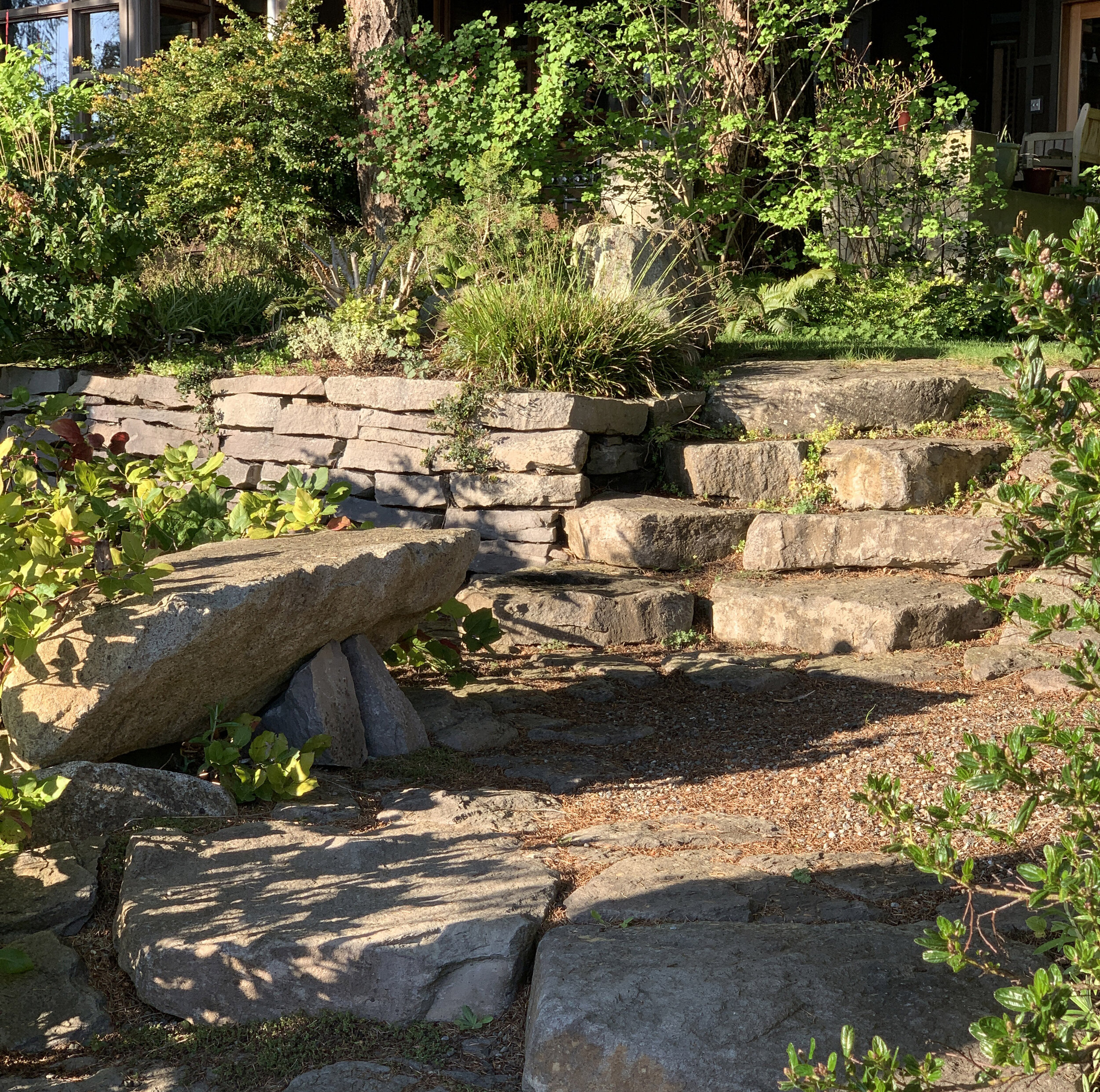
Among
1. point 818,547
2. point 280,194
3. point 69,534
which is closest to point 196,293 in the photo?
point 280,194

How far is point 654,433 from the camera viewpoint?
252 inches

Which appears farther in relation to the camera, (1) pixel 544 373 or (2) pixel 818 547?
(1) pixel 544 373

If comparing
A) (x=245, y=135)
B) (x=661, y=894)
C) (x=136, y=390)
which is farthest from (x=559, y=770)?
(x=245, y=135)

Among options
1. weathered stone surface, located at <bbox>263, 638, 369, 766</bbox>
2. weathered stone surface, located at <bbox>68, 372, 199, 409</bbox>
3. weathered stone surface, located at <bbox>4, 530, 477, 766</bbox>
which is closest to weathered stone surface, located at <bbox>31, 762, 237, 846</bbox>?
weathered stone surface, located at <bbox>4, 530, 477, 766</bbox>

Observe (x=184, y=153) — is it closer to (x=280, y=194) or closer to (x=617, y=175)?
(x=280, y=194)

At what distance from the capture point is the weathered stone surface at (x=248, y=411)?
6.91 metres

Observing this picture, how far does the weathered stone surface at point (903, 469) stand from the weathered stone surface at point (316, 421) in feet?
8.52

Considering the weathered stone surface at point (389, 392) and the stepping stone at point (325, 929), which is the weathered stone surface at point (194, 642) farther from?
the weathered stone surface at point (389, 392)

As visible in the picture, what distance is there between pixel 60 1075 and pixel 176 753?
1.30 m

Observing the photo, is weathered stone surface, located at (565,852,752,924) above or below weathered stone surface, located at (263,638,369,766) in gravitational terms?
below

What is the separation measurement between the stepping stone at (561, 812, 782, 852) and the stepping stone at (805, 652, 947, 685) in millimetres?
1489

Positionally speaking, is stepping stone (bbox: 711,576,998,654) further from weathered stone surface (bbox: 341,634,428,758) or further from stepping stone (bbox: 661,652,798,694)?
weathered stone surface (bbox: 341,634,428,758)

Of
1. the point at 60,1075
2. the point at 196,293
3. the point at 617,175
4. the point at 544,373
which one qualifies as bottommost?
the point at 60,1075

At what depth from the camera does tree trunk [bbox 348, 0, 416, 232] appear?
9211mm
